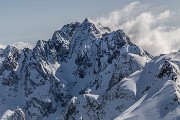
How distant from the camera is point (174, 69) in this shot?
18888 centimetres

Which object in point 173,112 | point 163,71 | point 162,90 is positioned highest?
point 163,71

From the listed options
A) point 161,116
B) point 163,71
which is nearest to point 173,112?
point 161,116

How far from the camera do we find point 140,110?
542 feet

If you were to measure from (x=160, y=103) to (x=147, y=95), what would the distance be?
86.3 ft

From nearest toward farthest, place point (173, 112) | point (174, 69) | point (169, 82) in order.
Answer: point (173, 112) < point (169, 82) < point (174, 69)

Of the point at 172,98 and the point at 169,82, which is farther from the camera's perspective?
the point at 169,82

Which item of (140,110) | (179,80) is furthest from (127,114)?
(179,80)

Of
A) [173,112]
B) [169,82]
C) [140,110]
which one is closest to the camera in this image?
[173,112]

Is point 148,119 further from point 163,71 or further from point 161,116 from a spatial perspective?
point 163,71

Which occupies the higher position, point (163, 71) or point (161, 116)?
point (163, 71)

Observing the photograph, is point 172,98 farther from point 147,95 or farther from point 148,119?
point 147,95

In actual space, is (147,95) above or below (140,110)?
above

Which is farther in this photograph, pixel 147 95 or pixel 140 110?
pixel 147 95

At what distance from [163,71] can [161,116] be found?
41.3m
